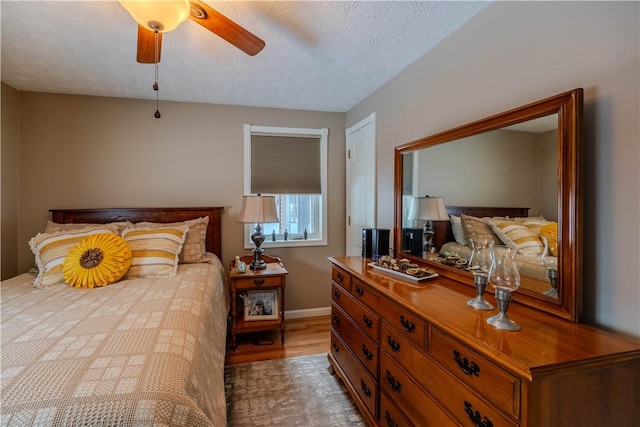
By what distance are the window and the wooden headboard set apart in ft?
1.05

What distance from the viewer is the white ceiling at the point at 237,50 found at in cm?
162

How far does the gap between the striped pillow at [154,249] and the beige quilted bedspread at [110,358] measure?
0.34 meters

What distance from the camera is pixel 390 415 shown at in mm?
1469

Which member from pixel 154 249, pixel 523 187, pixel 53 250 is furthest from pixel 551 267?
pixel 53 250

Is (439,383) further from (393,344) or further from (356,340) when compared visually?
(356,340)

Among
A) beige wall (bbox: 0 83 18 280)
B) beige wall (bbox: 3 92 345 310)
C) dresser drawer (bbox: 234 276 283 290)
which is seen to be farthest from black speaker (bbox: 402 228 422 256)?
beige wall (bbox: 0 83 18 280)

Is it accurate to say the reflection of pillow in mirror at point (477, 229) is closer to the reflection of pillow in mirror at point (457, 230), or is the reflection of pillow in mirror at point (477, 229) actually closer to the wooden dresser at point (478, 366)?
the reflection of pillow in mirror at point (457, 230)

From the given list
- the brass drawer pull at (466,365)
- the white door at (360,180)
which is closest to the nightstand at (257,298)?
the white door at (360,180)

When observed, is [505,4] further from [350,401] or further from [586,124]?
[350,401]

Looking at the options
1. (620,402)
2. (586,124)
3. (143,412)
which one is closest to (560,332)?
(620,402)

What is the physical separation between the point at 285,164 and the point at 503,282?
8.73ft

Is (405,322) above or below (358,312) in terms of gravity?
above

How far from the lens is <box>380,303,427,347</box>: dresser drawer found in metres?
1.23

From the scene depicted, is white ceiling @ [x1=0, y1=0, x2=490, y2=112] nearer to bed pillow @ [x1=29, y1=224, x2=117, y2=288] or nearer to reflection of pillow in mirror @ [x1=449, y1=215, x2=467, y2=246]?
reflection of pillow in mirror @ [x1=449, y1=215, x2=467, y2=246]
